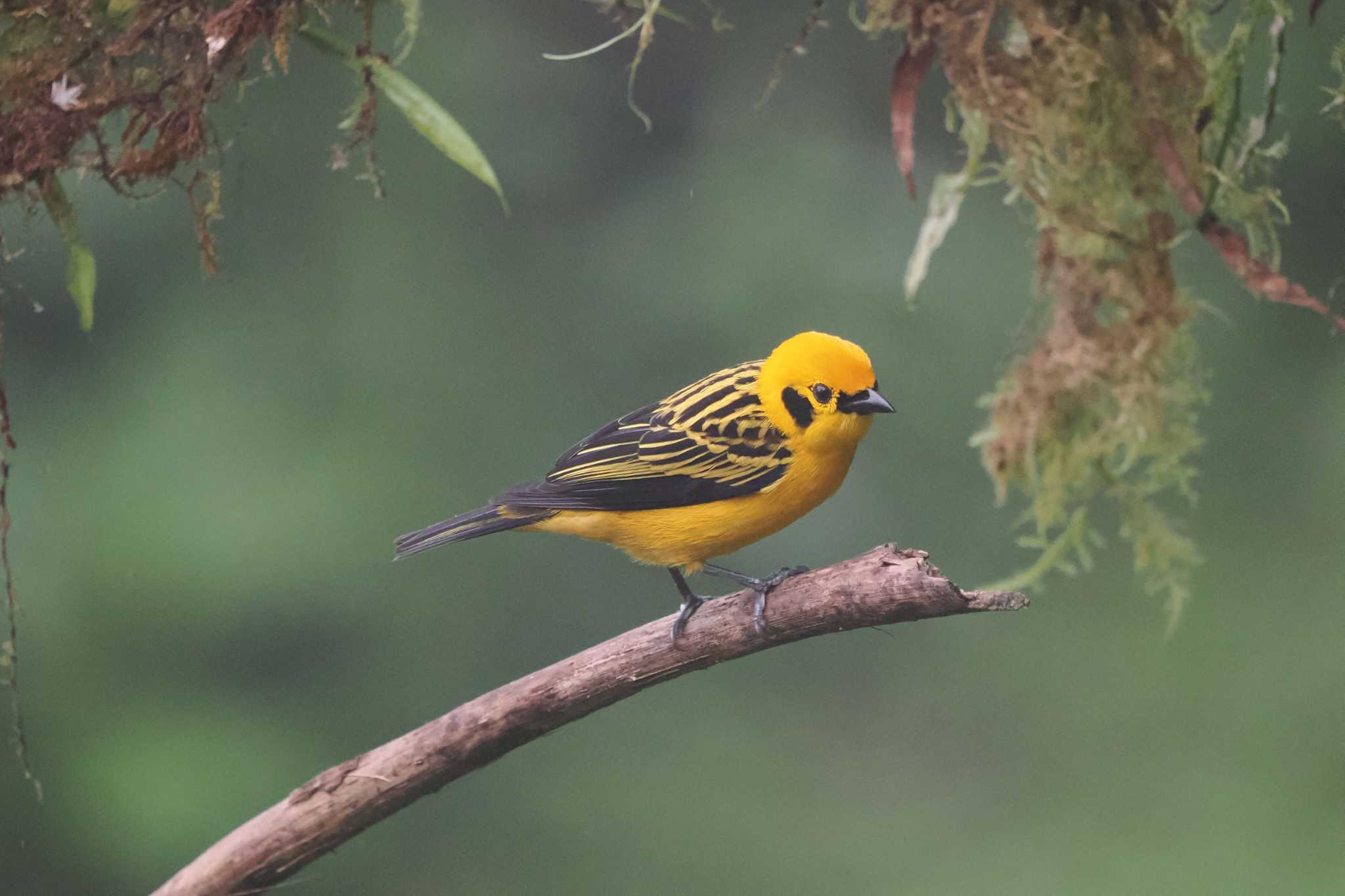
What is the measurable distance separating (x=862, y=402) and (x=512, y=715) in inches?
36.5

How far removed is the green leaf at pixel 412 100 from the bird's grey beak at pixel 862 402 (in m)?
0.80

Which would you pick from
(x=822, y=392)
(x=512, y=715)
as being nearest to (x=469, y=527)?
(x=512, y=715)

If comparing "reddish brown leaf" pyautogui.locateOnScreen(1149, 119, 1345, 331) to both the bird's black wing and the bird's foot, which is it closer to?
the bird's black wing

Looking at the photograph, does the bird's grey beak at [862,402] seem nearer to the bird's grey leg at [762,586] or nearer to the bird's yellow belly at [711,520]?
the bird's yellow belly at [711,520]

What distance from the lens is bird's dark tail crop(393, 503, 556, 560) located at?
117 inches

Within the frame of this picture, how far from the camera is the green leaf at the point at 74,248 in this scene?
2760 millimetres

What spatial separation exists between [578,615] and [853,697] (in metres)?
1.37

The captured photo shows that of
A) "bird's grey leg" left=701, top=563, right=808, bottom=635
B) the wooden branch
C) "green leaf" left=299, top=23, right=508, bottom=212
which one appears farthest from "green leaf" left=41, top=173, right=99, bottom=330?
"bird's grey leg" left=701, top=563, right=808, bottom=635

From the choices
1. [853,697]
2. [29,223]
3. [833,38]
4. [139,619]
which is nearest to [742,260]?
[833,38]

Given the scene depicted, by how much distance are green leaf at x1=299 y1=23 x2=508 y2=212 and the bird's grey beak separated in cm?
80

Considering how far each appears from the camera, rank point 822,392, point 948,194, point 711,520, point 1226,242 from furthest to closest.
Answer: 1. point 948,194
2. point 711,520
3. point 822,392
4. point 1226,242

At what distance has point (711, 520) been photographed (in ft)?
9.53

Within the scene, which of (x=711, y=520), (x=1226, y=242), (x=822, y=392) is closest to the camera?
(x=1226, y=242)

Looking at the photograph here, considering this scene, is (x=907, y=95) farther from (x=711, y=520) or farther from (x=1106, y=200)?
(x=711, y=520)
